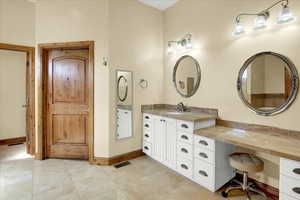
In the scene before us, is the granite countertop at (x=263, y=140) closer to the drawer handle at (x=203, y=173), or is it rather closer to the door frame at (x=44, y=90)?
the drawer handle at (x=203, y=173)

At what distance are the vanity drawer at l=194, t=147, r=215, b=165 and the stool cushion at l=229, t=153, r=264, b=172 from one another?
0.75 ft

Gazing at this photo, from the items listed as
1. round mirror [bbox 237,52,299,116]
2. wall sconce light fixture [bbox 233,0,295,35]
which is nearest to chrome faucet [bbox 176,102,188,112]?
round mirror [bbox 237,52,299,116]

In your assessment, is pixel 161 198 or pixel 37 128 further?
pixel 37 128

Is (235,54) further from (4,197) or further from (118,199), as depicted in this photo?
(4,197)

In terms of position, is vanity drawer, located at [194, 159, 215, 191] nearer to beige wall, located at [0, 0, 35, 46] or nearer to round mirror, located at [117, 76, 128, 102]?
round mirror, located at [117, 76, 128, 102]

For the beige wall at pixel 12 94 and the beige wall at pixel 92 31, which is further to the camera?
the beige wall at pixel 12 94

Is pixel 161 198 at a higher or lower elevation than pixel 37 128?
lower

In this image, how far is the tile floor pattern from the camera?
2035mm

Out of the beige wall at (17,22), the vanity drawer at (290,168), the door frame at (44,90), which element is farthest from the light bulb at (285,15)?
the beige wall at (17,22)

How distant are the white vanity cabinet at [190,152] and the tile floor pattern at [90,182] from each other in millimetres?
172

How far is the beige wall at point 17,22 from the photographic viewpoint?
3070 millimetres

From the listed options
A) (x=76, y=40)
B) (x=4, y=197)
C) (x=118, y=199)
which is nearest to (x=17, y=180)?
(x=4, y=197)

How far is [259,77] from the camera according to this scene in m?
2.14

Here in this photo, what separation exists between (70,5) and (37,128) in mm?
2279
